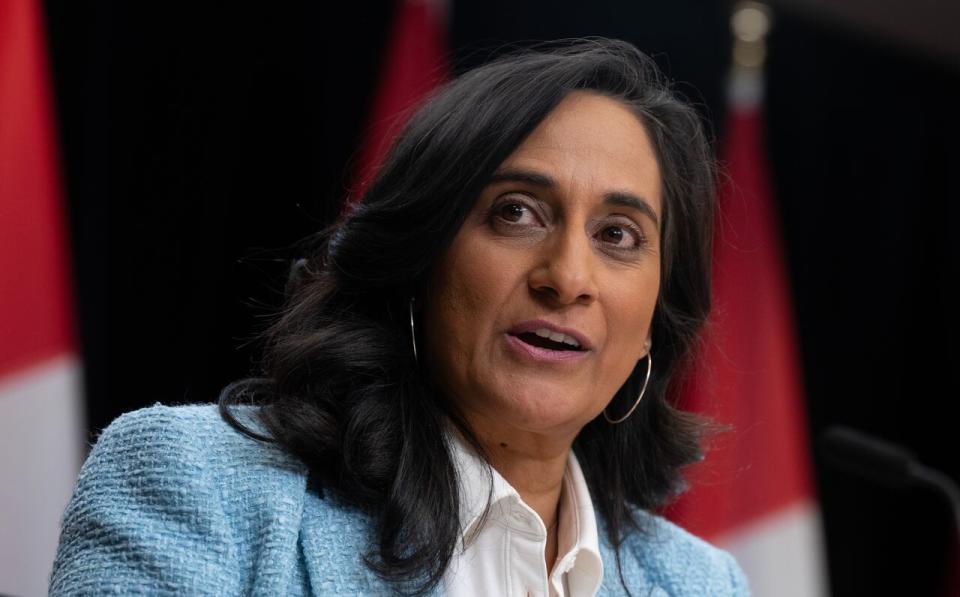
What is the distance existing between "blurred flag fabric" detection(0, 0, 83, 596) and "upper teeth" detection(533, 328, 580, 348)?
1626mm

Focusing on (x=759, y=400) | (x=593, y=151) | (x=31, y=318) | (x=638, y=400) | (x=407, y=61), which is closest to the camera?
(x=593, y=151)

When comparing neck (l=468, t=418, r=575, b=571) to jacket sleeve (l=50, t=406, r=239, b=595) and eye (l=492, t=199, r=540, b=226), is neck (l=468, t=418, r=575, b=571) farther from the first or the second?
jacket sleeve (l=50, t=406, r=239, b=595)

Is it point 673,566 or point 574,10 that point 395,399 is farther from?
point 574,10

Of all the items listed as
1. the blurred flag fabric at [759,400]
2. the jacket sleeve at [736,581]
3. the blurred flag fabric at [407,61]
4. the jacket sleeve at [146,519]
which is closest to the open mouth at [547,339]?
the jacket sleeve at [146,519]

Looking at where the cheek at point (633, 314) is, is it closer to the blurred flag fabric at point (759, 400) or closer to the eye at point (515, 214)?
the eye at point (515, 214)

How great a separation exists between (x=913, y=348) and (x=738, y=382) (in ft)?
4.51

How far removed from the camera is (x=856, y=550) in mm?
5199

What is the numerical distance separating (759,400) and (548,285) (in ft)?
9.53

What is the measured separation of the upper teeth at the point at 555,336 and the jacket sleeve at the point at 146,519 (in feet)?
1.51

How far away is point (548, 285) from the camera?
5.30 ft

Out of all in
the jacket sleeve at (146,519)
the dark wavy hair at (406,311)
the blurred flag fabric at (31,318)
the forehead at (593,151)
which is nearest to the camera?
the jacket sleeve at (146,519)

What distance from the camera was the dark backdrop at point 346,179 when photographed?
312 cm

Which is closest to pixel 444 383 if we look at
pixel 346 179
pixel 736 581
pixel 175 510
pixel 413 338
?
pixel 413 338

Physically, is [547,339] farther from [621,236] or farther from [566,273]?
[621,236]
